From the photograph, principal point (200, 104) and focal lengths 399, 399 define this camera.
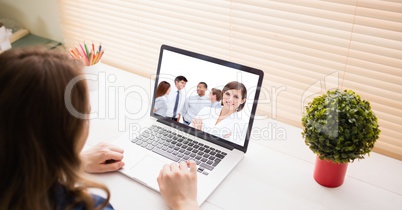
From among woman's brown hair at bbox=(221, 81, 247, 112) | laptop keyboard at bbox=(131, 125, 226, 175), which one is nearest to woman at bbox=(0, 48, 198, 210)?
laptop keyboard at bbox=(131, 125, 226, 175)

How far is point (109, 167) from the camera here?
3.42ft

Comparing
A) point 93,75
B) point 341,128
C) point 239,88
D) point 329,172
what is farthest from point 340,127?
point 93,75

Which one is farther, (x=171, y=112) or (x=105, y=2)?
(x=105, y=2)

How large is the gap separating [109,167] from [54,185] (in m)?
0.30

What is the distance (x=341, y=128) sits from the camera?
0.90 m

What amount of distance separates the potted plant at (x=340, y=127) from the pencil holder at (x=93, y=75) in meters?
0.81

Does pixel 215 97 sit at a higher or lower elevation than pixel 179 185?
higher

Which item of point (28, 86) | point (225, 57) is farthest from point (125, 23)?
point (28, 86)

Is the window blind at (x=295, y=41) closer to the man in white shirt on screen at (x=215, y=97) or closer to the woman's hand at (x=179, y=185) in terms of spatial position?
the man in white shirt on screen at (x=215, y=97)

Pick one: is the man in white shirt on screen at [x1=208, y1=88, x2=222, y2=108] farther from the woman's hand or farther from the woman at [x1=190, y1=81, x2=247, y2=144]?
the woman's hand

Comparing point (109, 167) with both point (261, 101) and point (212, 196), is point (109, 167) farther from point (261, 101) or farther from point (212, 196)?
point (261, 101)

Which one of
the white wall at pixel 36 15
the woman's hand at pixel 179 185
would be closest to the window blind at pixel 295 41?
the white wall at pixel 36 15

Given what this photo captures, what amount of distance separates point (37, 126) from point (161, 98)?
1.97 feet

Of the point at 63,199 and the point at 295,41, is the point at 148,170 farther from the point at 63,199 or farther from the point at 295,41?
the point at 295,41
